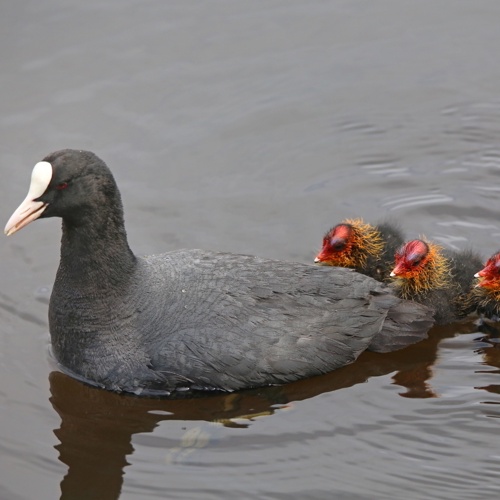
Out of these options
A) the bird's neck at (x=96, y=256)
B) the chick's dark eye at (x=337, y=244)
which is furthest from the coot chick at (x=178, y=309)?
the chick's dark eye at (x=337, y=244)

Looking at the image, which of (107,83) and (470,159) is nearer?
(470,159)

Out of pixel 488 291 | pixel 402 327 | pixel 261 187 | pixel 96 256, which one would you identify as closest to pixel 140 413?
pixel 96 256

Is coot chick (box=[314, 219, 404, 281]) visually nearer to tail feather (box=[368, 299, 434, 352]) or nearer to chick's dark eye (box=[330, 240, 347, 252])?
chick's dark eye (box=[330, 240, 347, 252])

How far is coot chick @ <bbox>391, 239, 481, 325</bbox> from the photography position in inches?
326

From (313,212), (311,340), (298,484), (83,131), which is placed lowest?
(298,484)

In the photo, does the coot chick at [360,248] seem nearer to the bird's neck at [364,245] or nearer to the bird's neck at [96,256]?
the bird's neck at [364,245]

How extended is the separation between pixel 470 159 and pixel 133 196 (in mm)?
3168

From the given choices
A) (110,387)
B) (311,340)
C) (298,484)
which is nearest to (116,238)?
(110,387)

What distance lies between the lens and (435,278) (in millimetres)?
8359

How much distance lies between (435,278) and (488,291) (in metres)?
0.41

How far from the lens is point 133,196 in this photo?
32.2ft

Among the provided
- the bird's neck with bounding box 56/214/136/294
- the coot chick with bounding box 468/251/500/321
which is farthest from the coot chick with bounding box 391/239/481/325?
the bird's neck with bounding box 56/214/136/294

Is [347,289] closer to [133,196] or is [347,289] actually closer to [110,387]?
[110,387]

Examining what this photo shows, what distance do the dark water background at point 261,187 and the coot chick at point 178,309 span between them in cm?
29
